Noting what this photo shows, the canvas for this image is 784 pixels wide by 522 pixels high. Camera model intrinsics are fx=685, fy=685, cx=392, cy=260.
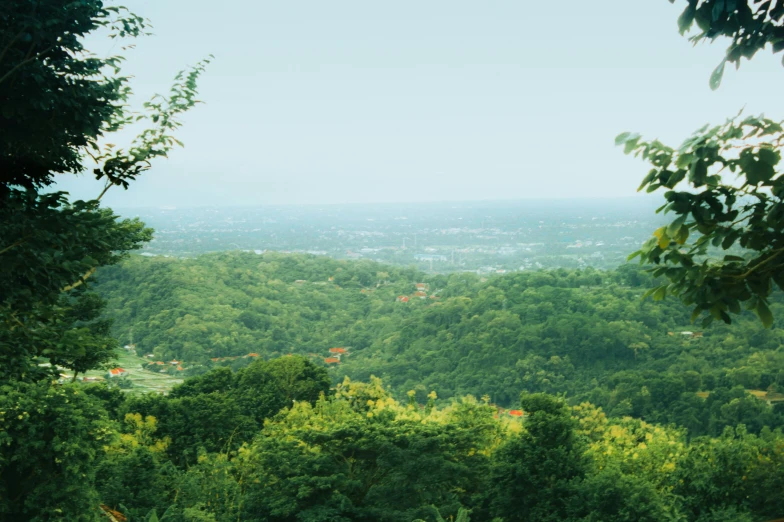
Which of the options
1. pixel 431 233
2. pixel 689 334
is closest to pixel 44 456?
pixel 689 334

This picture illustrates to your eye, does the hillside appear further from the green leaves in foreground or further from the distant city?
the green leaves in foreground

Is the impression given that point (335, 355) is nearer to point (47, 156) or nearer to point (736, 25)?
point (47, 156)

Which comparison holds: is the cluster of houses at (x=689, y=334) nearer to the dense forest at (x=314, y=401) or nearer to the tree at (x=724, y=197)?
the dense forest at (x=314, y=401)

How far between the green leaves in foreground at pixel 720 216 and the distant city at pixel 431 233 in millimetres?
31795

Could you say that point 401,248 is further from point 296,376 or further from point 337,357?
point 296,376

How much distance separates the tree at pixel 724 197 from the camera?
2055 mm

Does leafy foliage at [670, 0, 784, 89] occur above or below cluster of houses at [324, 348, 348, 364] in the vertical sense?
above

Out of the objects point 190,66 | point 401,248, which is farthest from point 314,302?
point 190,66

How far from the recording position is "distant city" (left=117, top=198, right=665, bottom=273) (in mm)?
39031

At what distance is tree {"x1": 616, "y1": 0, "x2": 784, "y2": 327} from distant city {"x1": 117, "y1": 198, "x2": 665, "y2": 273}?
31805mm

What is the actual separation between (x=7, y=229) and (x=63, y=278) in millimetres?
436

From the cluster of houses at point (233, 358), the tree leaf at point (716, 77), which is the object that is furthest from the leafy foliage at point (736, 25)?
the cluster of houses at point (233, 358)

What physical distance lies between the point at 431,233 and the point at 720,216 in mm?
56462

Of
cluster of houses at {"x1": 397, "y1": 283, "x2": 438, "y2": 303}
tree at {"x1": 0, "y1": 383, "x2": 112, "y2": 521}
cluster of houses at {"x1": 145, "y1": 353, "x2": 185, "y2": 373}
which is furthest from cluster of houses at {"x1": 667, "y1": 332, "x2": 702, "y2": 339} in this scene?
tree at {"x1": 0, "y1": 383, "x2": 112, "y2": 521}
